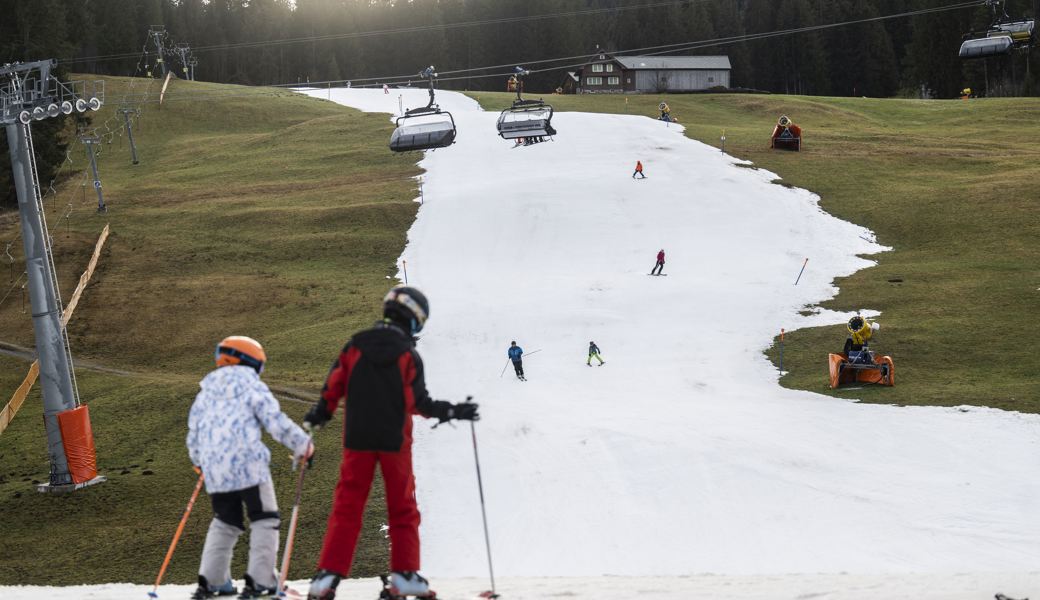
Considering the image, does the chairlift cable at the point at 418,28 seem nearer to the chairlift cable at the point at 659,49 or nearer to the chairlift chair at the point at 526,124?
the chairlift cable at the point at 659,49

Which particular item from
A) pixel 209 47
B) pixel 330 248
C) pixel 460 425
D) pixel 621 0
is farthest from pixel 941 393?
pixel 621 0

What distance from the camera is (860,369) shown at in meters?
26.5

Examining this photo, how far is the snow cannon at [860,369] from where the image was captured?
2631 centimetres

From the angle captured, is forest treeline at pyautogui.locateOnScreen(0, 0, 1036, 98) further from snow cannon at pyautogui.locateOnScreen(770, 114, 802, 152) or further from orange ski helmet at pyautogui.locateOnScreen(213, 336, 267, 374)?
orange ski helmet at pyautogui.locateOnScreen(213, 336, 267, 374)

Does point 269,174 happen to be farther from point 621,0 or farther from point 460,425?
point 621,0

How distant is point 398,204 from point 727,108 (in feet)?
152

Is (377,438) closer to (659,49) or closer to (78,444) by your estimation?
(78,444)

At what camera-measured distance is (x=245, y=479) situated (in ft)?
27.0

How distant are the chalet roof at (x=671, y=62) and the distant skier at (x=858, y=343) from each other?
109109mm

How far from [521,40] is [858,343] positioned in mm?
121351

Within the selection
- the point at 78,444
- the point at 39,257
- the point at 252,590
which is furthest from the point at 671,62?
the point at 252,590

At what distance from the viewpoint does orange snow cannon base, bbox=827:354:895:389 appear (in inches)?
1036

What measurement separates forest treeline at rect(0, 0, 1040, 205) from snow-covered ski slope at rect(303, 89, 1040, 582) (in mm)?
79615

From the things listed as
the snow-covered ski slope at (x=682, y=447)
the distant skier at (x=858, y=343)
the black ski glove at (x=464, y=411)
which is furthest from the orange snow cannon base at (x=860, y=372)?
the black ski glove at (x=464, y=411)
